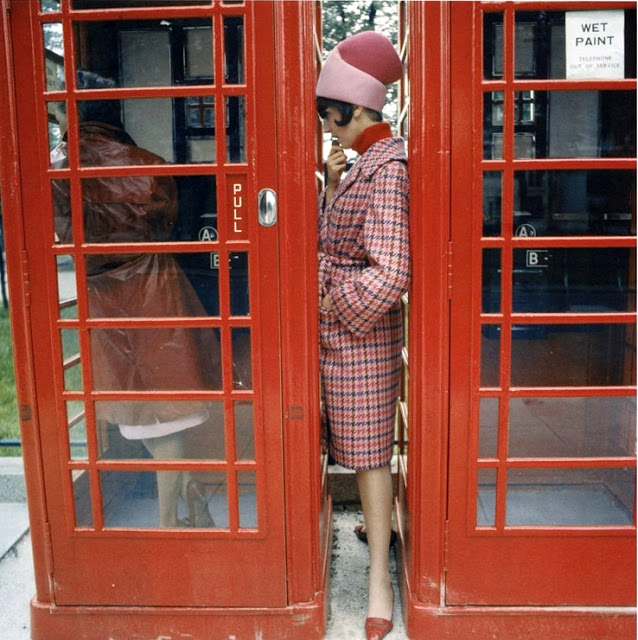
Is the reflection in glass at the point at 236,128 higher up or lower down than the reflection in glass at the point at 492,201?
higher up

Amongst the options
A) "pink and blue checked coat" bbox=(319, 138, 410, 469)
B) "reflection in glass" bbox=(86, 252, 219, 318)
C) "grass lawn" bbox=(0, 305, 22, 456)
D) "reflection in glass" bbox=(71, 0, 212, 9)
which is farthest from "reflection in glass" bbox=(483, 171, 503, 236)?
"grass lawn" bbox=(0, 305, 22, 456)

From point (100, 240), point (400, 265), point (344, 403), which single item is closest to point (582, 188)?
point (400, 265)

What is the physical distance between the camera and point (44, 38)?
1.93 metres

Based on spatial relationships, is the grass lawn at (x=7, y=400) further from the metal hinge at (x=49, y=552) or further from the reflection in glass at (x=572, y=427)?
the reflection in glass at (x=572, y=427)

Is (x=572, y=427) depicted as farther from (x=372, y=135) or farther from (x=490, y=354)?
(x=372, y=135)

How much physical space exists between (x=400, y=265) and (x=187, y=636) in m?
1.37

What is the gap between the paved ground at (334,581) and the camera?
2.20m

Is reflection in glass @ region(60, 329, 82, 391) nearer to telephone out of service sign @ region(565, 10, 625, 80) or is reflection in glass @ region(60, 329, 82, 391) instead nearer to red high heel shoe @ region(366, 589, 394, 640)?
red high heel shoe @ region(366, 589, 394, 640)

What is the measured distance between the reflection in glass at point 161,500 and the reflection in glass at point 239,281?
585 millimetres

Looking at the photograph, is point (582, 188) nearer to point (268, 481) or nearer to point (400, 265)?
point (400, 265)

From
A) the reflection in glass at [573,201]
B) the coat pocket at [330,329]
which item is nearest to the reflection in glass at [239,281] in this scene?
the coat pocket at [330,329]

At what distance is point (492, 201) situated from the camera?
1.92 m

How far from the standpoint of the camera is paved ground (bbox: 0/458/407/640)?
220cm

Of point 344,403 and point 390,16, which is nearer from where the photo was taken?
point 344,403
